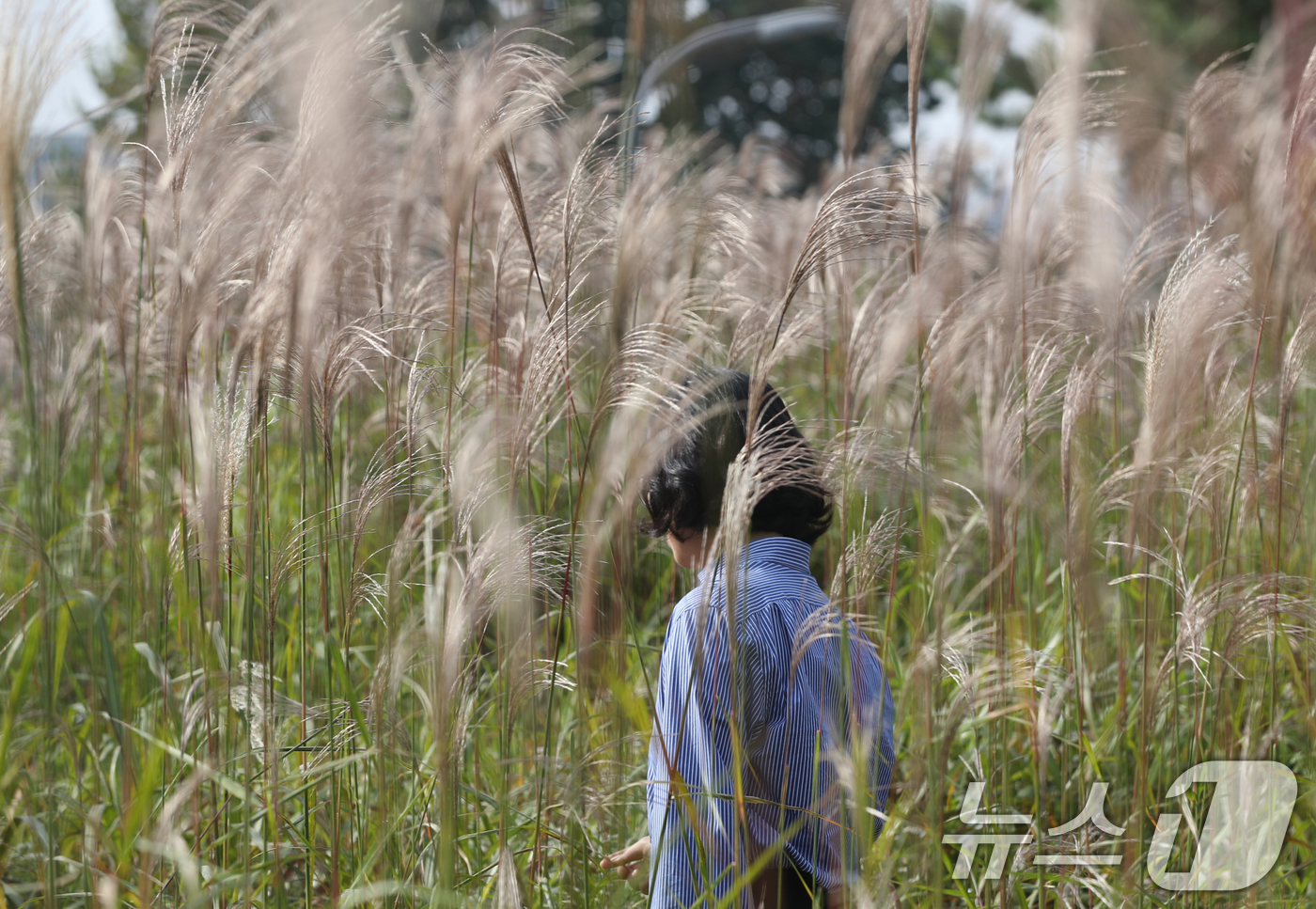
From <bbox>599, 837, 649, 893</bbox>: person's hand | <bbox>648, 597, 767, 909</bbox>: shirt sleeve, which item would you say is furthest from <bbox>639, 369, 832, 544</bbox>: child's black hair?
<bbox>599, 837, 649, 893</bbox>: person's hand

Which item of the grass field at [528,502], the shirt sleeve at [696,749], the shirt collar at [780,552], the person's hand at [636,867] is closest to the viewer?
the grass field at [528,502]

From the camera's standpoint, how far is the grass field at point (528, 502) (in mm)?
1409

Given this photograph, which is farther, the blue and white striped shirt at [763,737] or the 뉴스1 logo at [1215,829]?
the 뉴스1 logo at [1215,829]

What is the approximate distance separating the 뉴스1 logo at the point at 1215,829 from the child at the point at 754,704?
216 millimetres

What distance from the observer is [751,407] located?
129 cm

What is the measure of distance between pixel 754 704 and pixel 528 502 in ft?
2.26

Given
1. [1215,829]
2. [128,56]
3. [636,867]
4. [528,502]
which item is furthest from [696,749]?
[128,56]

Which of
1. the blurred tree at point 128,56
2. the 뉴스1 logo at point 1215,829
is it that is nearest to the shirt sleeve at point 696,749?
the 뉴스1 logo at point 1215,829

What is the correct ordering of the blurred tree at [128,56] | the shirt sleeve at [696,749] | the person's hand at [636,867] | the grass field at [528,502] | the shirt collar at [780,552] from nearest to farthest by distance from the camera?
the grass field at [528,502]
the shirt sleeve at [696,749]
the person's hand at [636,867]
the shirt collar at [780,552]
the blurred tree at [128,56]

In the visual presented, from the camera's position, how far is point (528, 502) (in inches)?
83.1

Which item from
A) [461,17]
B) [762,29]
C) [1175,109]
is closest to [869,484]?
[1175,109]

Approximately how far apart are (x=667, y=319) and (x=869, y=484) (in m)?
0.66

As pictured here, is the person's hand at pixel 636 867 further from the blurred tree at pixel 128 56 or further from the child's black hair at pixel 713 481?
the blurred tree at pixel 128 56

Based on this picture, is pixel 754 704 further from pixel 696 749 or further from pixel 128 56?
pixel 128 56
